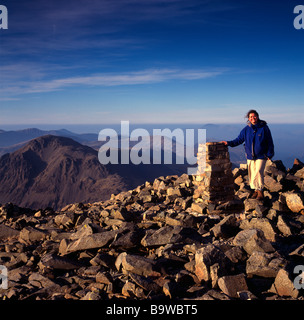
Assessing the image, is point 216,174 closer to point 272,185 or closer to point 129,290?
point 272,185

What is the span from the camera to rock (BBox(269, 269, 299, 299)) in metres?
4.59

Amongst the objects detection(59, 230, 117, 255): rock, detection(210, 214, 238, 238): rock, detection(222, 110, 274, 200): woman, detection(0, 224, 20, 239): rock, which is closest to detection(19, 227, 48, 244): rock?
detection(0, 224, 20, 239): rock

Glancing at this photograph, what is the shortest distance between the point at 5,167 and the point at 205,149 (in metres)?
151

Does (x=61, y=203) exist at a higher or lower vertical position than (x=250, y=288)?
lower

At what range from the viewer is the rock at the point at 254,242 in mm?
6014

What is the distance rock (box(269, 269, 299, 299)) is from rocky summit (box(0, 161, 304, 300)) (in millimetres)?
11

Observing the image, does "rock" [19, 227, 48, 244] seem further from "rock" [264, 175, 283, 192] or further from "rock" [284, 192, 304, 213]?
"rock" [264, 175, 283, 192]

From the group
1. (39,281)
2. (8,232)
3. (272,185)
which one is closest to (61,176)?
(8,232)

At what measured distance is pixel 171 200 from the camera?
1198 centimetres

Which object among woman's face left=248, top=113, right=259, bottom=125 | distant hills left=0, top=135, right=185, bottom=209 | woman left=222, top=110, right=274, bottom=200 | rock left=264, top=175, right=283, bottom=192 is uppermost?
woman's face left=248, top=113, right=259, bottom=125

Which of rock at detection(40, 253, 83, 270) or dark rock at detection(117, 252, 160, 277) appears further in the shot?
rock at detection(40, 253, 83, 270)

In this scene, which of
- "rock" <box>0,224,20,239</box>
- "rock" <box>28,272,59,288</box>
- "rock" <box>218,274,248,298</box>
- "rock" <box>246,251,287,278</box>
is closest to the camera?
"rock" <box>218,274,248,298</box>
